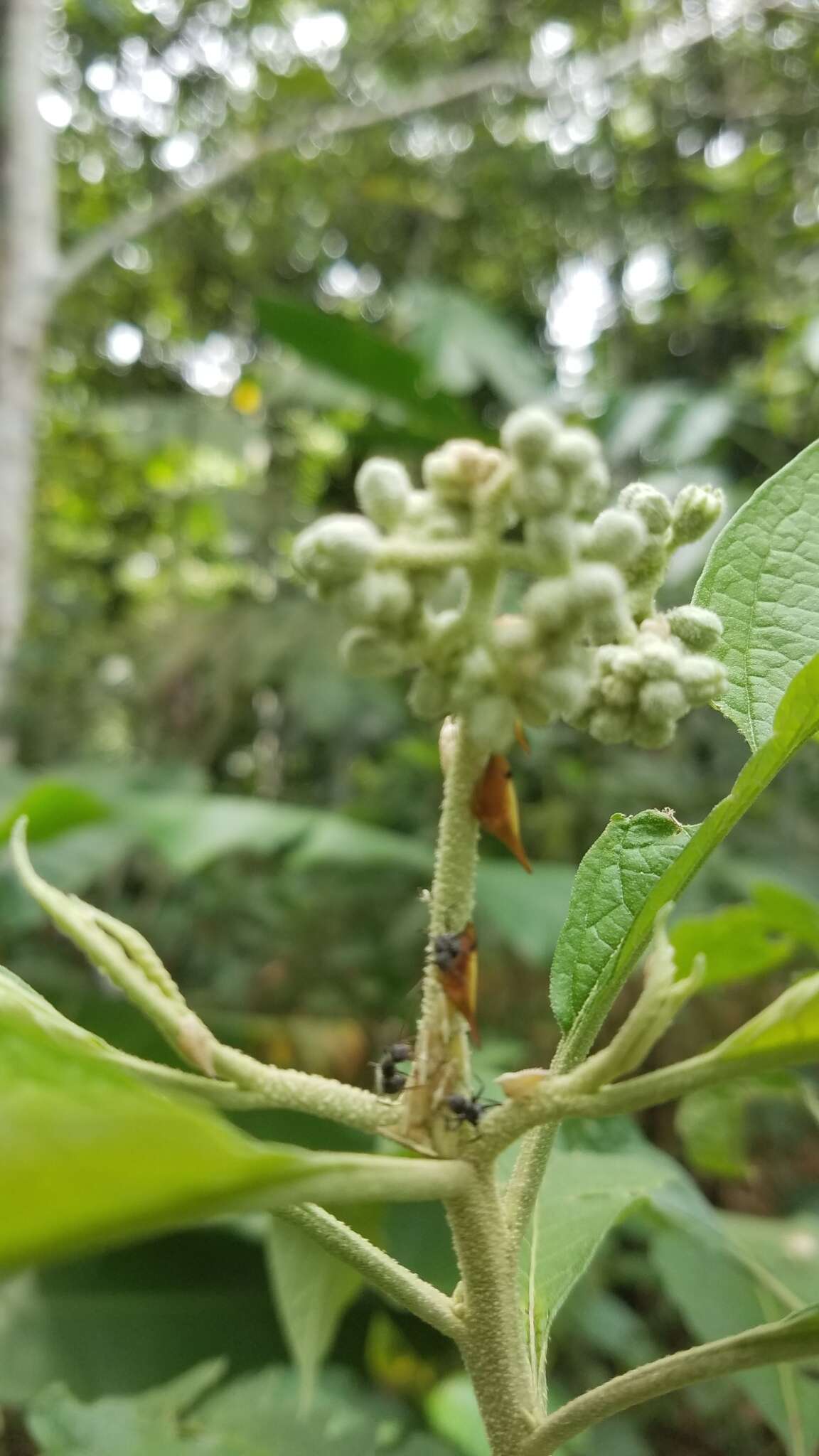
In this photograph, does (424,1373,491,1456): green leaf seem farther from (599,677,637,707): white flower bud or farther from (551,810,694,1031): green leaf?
(599,677,637,707): white flower bud

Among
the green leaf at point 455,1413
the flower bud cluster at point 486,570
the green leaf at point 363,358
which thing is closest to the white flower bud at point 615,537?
the flower bud cluster at point 486,570

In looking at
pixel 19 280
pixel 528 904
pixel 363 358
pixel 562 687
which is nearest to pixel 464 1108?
pixel 562 687

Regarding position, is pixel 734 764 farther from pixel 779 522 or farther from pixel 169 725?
pixel 779 522

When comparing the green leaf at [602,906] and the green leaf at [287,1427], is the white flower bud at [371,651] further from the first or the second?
the green leaf at [287,1427]

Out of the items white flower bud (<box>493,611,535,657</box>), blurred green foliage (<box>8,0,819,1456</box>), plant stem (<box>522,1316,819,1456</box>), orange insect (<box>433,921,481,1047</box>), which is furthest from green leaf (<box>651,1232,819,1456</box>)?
white flower bud (<box>493,611,535,657</box>)

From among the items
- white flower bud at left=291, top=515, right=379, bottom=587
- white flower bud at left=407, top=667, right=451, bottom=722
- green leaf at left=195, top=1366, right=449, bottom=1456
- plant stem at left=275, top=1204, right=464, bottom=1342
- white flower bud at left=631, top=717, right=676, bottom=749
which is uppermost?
white flower bud at left=291, top=515, right=379, bottom=587

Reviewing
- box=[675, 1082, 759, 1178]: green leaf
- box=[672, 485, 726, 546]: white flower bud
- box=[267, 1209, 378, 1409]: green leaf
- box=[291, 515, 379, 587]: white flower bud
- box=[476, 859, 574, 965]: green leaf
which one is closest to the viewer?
box=[291, 515, 379, 587]: white flower bud

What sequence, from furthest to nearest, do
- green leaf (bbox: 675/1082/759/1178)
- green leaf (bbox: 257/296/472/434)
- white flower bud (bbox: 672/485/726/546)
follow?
green leaf (bbox: 257/296/472/434)
green leaf (bbox: 675/1082/759/1178)
white flower bud (bbox: 672/485/726/546)
